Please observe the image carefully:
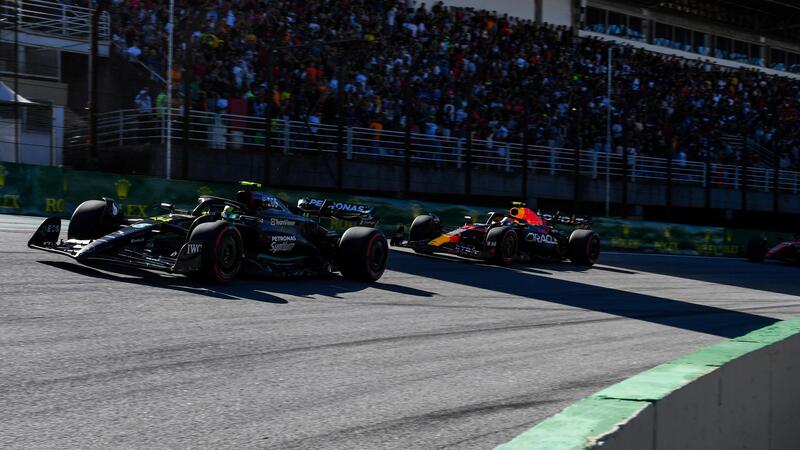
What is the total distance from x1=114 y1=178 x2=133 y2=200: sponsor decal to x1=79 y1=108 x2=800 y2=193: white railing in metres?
1.98

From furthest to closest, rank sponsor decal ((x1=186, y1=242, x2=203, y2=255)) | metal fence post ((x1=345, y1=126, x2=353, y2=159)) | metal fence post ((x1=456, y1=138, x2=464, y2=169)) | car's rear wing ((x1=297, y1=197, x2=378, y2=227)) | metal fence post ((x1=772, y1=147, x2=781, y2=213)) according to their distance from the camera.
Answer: metal fence post ((x1=772, y1=147, x2=781, y2=213))
metal fence post ((x1=456, y1=138, x2=464, y2=169))
metal fence post ((x1=345, y1=126, x2=353, y2=159))
car's rear wing ((x1=297, y1=197, x2=378, y2=227))
sponsor decal ((x1=186, y1=242, x2=203, y2=255))

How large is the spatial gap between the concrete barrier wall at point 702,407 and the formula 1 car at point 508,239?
10343 millimetres

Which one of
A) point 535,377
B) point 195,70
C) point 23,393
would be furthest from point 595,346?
point 195,70

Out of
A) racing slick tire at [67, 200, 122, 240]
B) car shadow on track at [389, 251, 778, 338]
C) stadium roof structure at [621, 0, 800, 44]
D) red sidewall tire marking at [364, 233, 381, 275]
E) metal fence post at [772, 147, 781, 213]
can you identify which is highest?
stadium roof structure at [621, 0, 800, 44]

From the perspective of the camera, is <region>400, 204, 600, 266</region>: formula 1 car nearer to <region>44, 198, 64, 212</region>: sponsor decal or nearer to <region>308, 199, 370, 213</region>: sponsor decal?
<region>308, 199, 370, 213</region>: sponsor decal

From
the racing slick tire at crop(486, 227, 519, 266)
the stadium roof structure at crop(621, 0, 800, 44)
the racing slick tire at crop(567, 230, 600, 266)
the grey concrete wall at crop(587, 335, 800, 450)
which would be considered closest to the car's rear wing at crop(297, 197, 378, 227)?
the racing slick tire at crop(486, 227, 519, 266)

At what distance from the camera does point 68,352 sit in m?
6.09

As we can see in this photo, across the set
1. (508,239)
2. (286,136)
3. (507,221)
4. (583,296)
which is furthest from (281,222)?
(286,136)

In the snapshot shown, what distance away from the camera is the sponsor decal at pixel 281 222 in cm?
1109

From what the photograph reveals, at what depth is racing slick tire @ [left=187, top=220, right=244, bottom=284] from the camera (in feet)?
31.2

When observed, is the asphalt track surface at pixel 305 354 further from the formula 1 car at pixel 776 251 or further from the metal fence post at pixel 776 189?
the metal fence post at pixel 776 189

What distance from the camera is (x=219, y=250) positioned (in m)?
9.61

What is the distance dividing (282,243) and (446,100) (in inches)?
550

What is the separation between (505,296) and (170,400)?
7.03 m
